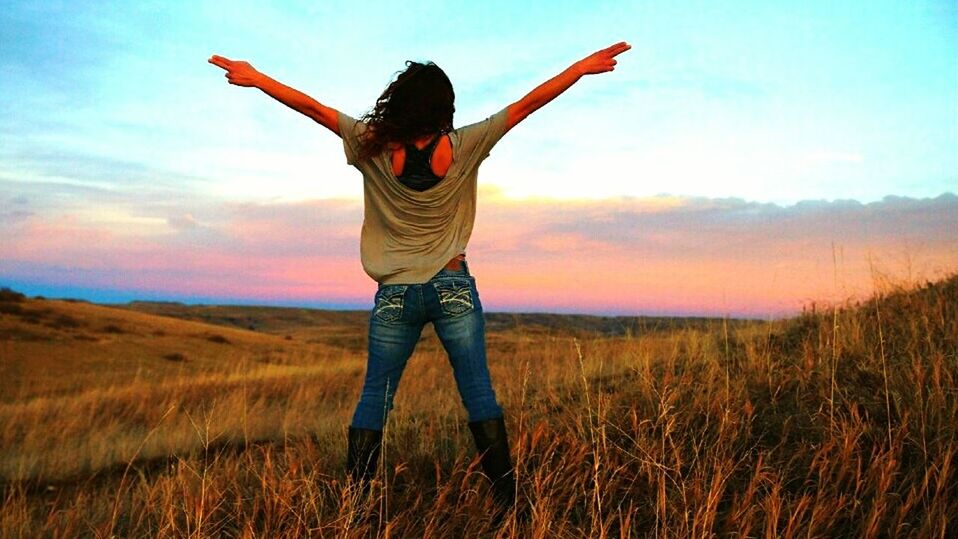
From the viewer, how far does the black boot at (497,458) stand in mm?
3328

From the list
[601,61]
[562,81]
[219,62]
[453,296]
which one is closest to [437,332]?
[453,296]

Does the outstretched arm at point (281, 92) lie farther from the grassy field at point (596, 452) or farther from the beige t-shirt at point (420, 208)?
the grassy field at point (596, 452)

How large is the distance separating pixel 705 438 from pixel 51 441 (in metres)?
7.29

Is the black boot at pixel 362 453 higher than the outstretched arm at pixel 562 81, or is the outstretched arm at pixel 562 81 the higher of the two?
the outstretched arm at pixel 562 81

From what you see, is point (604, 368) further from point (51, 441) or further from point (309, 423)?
point (51, 441)

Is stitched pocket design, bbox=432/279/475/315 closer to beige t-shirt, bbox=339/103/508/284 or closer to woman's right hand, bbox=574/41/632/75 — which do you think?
beige t-shirt, bbox=339/103/508/284

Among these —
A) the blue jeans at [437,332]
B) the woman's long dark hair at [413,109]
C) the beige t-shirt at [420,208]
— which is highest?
the woman's long dark hair at [413,109]

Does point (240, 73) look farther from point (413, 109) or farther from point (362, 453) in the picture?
point (362, 453)

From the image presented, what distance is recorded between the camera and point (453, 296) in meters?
3.23

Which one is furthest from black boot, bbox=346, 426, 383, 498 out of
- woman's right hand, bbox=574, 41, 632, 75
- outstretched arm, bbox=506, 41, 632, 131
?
woman's right hand, bbox=574, 41, 632, 75

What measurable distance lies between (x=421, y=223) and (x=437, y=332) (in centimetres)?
54

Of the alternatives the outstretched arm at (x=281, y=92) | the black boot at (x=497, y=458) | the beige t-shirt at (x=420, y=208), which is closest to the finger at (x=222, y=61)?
the outstretched arm at (x=281, y=92)

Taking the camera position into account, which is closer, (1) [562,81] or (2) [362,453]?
(1) [562,81]

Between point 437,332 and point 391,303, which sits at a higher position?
point 391,303
